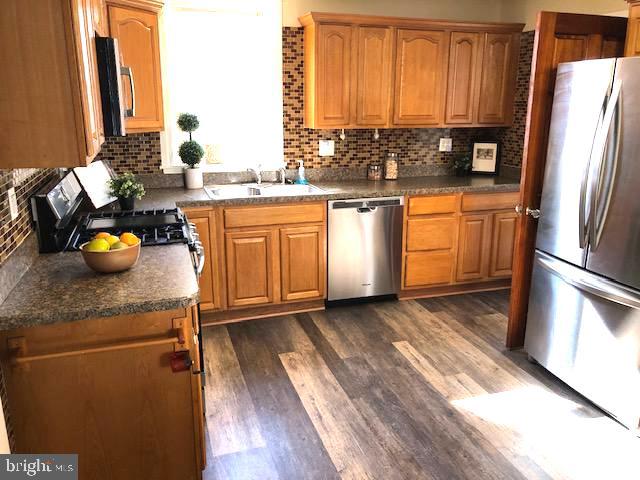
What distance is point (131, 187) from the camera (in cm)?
299

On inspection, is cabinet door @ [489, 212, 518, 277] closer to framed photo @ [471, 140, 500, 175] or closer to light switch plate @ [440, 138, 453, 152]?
framed photo @ [471, 140, 500, 175]

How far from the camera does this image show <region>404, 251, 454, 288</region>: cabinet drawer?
3920 millimetres

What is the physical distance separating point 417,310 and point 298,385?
136 cm

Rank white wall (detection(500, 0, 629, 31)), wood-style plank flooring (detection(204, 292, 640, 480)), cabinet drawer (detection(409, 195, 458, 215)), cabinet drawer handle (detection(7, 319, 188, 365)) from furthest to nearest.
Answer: cabinet drawer (detection(409, 195, 458, 215))
white wall (detection(500, 0, 629, 31))
wood-style plank flooring (detection(204, 292, 640, 480))
cabinet drawer handle (detection(7, 319, 188, 365))

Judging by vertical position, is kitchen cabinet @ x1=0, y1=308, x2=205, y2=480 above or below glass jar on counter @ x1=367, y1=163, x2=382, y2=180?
Answer: below

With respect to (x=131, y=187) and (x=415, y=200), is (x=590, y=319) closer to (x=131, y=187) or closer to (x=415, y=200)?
(x=415, y=200)

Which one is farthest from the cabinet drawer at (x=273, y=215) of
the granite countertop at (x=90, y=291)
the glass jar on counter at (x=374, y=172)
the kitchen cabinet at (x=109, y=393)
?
the kitchen cabinet at (x=109, y=393)

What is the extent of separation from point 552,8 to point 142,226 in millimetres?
3448

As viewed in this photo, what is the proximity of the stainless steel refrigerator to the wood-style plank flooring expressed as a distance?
0.22 metres

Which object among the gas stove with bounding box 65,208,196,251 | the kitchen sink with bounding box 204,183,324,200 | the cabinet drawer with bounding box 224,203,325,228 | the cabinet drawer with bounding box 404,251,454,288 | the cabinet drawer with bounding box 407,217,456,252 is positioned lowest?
the cabinet drawer with bounding box 404,251,454,288

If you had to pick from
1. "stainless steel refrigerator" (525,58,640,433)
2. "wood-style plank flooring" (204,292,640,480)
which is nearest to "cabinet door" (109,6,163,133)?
"wood-style plank flooring" (204,292,640,480)

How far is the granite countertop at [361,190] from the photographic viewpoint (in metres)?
3.32

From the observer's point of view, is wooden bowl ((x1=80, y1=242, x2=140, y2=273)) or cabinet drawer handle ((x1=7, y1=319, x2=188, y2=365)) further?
wooden bowl ((x1=80, y1=242, x2=140, y2=273))

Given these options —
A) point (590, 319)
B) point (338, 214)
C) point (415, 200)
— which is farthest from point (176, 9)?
point (590, 319)
